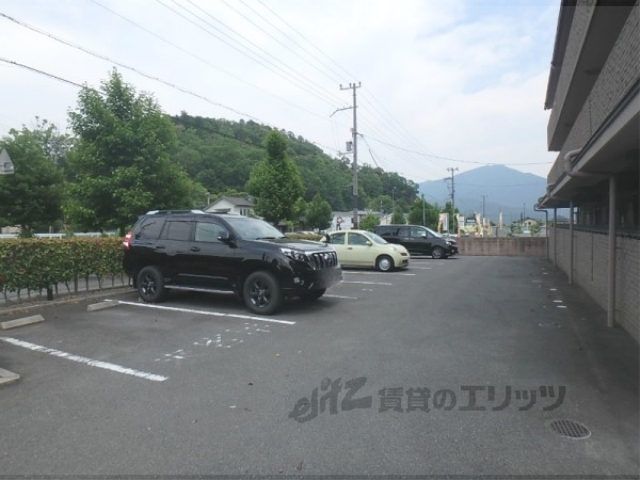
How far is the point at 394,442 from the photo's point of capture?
125 inches

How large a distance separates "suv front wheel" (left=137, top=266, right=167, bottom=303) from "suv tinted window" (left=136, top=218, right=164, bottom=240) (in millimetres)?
686

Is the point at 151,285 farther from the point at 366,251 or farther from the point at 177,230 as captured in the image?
the point at 366,251

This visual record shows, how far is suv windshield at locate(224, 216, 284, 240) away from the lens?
8.12 meters

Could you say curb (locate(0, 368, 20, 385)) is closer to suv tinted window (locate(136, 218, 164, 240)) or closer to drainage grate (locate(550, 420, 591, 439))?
suv tinted window (locate(136, 218, 164, 240))

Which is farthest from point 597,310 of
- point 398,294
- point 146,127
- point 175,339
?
point 146,127

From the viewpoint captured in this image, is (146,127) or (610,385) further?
(146,127)

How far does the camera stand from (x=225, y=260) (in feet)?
25.8

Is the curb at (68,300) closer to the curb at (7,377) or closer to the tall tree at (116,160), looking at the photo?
the curb at (7,377)

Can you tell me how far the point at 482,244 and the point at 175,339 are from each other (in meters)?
24.3

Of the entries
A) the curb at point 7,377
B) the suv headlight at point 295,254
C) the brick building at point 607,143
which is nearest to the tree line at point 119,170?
the suv headlight at point 295,254

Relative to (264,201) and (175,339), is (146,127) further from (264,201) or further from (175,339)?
(175,339)

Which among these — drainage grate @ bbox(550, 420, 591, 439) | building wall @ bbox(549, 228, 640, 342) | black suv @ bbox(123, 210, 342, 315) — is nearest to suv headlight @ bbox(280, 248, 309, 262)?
black suv @ bbox(123, 210, 342, 315)

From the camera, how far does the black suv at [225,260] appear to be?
7.44 meters

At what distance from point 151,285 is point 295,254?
3298mm
